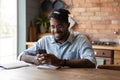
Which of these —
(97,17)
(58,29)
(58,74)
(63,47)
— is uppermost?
(97,17)

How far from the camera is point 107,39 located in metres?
4.07

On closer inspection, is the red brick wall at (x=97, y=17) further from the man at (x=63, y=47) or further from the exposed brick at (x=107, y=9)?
the man at (x=63, y=47)

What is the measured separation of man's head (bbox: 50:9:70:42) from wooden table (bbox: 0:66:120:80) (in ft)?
1.64

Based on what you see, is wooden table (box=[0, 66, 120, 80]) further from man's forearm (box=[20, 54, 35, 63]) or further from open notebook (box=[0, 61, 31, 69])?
man's forearm (box=[20, 54, 35, 63])

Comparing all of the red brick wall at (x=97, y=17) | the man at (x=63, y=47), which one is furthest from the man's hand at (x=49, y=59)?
the red brick wall at (x=97, y=17)

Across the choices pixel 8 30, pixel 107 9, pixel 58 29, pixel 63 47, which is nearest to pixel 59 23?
pixel 58 29

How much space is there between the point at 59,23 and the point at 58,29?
7cm

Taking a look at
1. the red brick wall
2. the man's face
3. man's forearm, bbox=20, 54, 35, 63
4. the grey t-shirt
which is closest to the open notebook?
man's forearm, bbox=20, 54, 35, 63

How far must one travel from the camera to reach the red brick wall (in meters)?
4.00

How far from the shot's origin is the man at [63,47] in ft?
6.70

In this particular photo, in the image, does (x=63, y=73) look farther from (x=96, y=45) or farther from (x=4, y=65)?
(x=96, y=45)

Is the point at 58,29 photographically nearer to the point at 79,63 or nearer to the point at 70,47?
the point at 70,47

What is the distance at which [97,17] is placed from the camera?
414cm

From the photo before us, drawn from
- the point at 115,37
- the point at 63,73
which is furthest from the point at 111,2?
the point at 63,73
